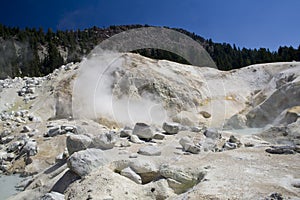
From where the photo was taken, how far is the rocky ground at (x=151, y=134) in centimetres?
509

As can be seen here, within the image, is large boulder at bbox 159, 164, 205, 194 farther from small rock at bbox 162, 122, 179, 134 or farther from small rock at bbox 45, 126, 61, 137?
small rock at bbox 45, 126, 61, 137

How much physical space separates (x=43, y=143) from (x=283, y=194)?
8.77m

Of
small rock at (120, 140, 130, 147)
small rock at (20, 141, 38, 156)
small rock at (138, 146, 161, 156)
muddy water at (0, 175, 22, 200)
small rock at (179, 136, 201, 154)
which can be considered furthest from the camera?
small rock at (20, 141, 38, 156)

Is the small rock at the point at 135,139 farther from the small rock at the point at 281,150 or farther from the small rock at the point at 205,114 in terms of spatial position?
the small rock at the point at 205,114

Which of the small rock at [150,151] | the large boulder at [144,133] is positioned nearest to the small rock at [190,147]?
the small rock at [150,151]

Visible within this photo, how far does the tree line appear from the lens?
1508 inches

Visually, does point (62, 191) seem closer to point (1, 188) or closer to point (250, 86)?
point (1, 188)

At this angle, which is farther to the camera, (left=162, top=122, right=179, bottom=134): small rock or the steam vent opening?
the steam vent opening

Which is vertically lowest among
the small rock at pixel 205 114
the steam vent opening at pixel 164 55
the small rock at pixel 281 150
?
the small rock at pixel 281 150

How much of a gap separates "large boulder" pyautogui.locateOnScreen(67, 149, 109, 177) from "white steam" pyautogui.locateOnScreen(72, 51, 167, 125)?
8537 mm

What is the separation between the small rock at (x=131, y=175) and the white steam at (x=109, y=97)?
29.8 ft

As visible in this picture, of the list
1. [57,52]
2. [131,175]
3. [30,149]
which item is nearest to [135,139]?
[131,175]

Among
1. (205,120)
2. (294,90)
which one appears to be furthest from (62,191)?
(294,90)

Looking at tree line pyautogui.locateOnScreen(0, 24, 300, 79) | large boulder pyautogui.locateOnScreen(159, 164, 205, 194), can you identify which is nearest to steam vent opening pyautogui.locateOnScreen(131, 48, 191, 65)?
tree line pyautogui.locateOnScreen(0, 24, 300, 79)
